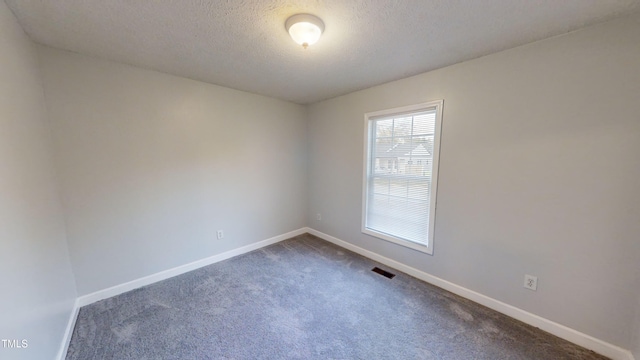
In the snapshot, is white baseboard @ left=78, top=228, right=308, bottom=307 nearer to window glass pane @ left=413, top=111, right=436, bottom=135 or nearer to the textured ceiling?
the textured ceiling

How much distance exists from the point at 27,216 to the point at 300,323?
1968 mm

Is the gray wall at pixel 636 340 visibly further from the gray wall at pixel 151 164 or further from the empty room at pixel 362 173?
the gray wall at pixel 151 164

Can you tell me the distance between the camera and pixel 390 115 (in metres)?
2.70

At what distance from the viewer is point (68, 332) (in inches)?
67.0

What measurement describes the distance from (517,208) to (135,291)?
3765 mm

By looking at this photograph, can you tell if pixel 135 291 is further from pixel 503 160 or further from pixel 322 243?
pixel 503 160

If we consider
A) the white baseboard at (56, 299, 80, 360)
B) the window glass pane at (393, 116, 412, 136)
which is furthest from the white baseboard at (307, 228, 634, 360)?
the white baseboard at (56, 299, 80, 360)

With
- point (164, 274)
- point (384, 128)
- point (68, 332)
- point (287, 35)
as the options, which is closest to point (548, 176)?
point (384, 128)

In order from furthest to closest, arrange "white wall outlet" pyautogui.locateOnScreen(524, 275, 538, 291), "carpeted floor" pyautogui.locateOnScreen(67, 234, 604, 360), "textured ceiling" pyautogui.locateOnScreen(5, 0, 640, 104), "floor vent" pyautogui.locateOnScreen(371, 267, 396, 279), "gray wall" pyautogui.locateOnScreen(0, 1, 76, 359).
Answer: "floor vent" pyautogui.locateOnScreen(371, 267, 396, 279), "white wall outlet" pyautogui.locateOnScreen(524, 275, 538, 291), "carpeted floor" pyautogui.locateOnScreen(67, 234, 604, 360), "textured ceiling" pyautogui.locateOnScreen(5, 0, 640, 104), "gray wall" pyautogui.locateOnScreen(0, 1, 76, 359)

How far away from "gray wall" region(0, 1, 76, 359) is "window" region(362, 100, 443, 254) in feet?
9.59

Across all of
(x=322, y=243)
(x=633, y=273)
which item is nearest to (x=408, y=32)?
(x=633, y=273)

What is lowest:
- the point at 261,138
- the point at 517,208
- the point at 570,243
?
the point at 570,243

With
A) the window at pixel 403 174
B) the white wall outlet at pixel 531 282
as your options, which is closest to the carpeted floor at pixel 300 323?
the white wall outlet at pixel 531 282

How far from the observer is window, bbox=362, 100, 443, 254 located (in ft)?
7.89
